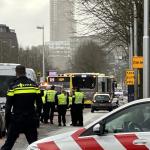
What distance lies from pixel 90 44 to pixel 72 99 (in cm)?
7237

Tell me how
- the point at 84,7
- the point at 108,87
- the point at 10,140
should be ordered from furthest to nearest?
the point at 108,87, the point at 84,7, the point at 10,140

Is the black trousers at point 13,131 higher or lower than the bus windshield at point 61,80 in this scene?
higher

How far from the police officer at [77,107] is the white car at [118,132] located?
56.0 ft

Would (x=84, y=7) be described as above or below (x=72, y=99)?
above

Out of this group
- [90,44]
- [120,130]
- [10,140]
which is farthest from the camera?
[90,44]

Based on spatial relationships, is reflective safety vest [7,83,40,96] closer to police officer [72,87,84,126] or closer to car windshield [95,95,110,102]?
police officer [72,87,84,126]

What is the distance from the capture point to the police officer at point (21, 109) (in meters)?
10.0

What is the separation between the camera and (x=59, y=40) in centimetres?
13738

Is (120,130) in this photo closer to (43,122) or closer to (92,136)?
(92,136)

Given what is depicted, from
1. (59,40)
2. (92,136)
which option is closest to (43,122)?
(92,136)

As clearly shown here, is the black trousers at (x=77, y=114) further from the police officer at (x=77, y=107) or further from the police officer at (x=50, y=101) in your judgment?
the police officer at (x=50, y=101)

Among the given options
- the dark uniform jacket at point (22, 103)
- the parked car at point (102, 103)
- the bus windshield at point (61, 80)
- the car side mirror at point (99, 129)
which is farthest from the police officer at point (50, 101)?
the bus windshield at point (61, 80)

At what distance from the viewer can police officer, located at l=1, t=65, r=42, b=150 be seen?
395 inches

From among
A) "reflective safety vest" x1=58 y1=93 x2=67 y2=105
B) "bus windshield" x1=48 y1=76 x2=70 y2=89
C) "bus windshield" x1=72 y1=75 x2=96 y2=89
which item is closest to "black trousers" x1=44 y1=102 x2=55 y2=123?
"reflective safety vest" x1=58 y1=93 x2=67 y2=105
